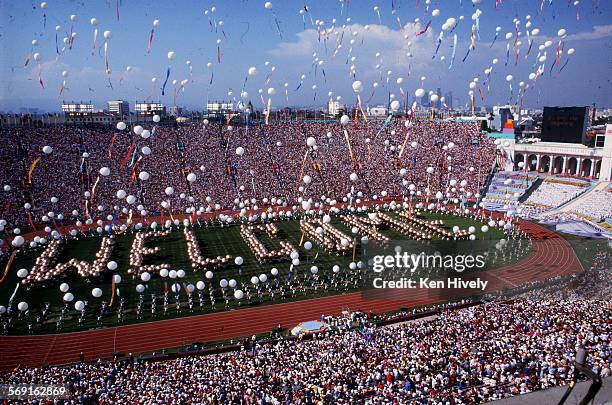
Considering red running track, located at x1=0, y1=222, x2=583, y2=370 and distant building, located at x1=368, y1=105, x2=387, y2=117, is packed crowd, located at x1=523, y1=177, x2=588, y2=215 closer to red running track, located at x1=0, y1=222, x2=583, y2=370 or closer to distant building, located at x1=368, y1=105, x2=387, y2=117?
red running track, located at x1=0, y1=222, x2=583, y2=370

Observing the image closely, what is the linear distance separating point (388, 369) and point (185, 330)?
10.4 m

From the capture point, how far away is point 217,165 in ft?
150

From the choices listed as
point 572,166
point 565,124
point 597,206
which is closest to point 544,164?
point 572,166

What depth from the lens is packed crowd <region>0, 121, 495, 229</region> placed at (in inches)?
1494

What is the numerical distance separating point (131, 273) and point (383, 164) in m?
31.0

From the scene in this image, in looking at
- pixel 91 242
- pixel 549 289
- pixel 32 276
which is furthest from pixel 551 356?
pixel 91 242

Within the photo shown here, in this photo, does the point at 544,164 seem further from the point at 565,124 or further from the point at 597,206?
the point at 597,206

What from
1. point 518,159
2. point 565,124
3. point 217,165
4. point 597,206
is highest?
point 565,124

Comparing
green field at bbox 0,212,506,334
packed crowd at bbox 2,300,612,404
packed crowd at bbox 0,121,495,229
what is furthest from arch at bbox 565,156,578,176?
packed crowd at bbox 2,300,612,404

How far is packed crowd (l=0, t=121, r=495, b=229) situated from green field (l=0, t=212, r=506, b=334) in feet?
18.0

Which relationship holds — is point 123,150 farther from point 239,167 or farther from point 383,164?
point 383,164

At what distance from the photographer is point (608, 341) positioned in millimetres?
13328

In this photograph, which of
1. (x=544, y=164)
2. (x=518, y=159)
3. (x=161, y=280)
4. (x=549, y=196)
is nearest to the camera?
(x=161, y=280)

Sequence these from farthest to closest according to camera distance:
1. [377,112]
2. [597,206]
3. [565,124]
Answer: [377,112] < [565,124] < [597,206]
